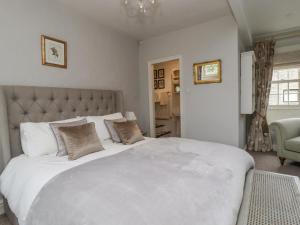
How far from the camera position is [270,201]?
1.27 metres

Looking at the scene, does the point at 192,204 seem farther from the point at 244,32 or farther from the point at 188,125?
the point at 244,32

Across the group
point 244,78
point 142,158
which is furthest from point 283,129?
point 142,158

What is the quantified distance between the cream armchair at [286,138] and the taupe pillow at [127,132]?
235 cm

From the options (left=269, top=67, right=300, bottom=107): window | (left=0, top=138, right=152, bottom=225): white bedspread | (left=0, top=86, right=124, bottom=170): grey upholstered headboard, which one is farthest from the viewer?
(left=269, top=67, right=300, bottom=107): window

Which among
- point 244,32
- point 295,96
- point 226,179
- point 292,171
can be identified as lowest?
point 292,171

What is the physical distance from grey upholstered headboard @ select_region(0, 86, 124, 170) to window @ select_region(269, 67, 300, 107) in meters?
4.51

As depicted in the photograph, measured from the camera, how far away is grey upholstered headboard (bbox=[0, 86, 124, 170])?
1.84m

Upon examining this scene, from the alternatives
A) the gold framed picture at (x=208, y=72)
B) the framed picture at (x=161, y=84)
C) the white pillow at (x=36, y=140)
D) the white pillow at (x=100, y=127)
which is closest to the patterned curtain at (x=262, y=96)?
the gold framed picture at (x=208, y=72)

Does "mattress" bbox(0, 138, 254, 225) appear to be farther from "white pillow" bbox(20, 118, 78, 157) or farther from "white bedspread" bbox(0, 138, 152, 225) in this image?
"white pillow" bbox(20, 118, 78, 157)

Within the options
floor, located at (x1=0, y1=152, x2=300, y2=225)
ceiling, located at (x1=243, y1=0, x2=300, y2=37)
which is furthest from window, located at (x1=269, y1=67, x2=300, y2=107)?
floor, located at (x1=0, y1=152, x2=300, y2=225)

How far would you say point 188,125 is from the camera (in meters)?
3.53

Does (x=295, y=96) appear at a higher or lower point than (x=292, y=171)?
higher

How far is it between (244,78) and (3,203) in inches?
151

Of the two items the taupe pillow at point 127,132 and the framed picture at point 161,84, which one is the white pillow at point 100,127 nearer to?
the taupe pillow at point 127,132
